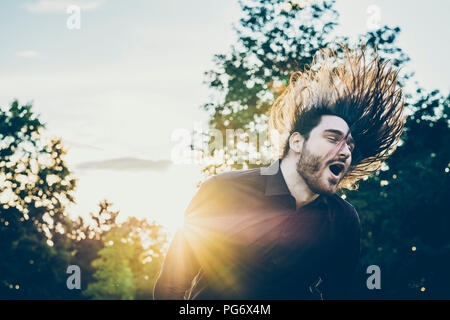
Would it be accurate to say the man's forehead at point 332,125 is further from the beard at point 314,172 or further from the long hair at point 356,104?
the beard at point 314,172

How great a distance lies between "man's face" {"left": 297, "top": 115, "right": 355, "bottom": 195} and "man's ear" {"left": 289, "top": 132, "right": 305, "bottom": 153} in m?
0.03

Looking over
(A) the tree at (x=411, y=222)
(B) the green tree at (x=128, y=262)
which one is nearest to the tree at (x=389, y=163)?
(A) the tree at (x=411, y=222)

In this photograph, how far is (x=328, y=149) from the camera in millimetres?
2605

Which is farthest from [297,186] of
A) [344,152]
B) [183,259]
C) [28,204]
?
[28,204]

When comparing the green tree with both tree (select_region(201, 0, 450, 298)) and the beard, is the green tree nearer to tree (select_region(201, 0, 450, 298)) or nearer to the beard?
tree (select_region(201, 0, 450, 298))

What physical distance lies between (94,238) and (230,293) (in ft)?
168

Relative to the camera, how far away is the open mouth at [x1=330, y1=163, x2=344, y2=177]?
2.61 m

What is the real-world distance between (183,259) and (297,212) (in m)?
0.83

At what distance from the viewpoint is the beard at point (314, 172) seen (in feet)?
8.50

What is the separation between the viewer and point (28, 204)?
2370 centimetres

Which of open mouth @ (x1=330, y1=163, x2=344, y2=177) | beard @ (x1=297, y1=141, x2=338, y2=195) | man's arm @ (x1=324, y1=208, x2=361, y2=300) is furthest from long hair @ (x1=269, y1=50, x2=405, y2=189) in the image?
man's arm @ (x1=324, y1=208, x2=361, y2=300)

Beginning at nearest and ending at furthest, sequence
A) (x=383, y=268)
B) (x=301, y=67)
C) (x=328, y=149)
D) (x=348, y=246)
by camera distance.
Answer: (x=328, y=149)
(x=348, y=246)
(x=301, y=67)
(x=383, y=268)

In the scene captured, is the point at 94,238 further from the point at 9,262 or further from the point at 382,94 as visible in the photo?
the point at 382,94
